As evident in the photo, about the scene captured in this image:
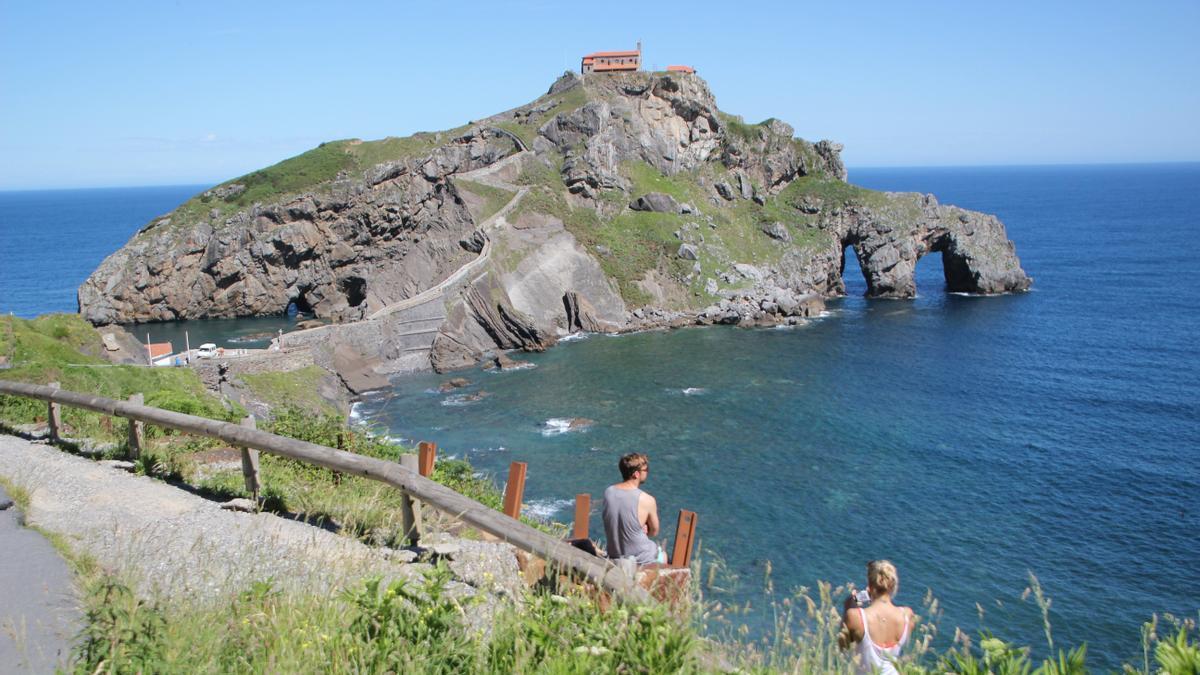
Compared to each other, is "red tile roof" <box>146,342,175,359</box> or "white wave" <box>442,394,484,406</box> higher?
"red tile roof" <box>146,342,175,359</box>

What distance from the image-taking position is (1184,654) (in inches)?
158

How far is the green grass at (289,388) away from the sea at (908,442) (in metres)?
2.81

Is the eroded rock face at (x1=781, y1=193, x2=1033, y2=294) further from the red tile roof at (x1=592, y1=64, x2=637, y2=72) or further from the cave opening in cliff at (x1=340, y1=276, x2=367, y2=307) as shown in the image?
the cave opening in cliff at (x1=340, y1=276, x2=367, y2=307)

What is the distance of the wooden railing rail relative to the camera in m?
5.95

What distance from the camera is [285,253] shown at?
252 feet

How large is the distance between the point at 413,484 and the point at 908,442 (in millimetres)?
35927

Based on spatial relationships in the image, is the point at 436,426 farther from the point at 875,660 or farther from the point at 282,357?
the point at 875,660

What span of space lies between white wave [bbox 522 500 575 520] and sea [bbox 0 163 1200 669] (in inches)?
8.2

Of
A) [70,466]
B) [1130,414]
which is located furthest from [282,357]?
[1130,414]

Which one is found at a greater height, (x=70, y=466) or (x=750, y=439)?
(x=70, y=466)

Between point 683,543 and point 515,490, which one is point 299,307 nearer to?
point 515,490

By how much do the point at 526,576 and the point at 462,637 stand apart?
2.01m

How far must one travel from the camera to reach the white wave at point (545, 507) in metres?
30.4

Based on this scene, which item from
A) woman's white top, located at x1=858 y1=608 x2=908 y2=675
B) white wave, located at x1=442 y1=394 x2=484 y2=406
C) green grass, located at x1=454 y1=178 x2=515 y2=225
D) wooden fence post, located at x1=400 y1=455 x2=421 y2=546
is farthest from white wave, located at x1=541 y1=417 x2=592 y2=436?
woman's white top, located at x1=858 y1=608 x2=908 y2=675
